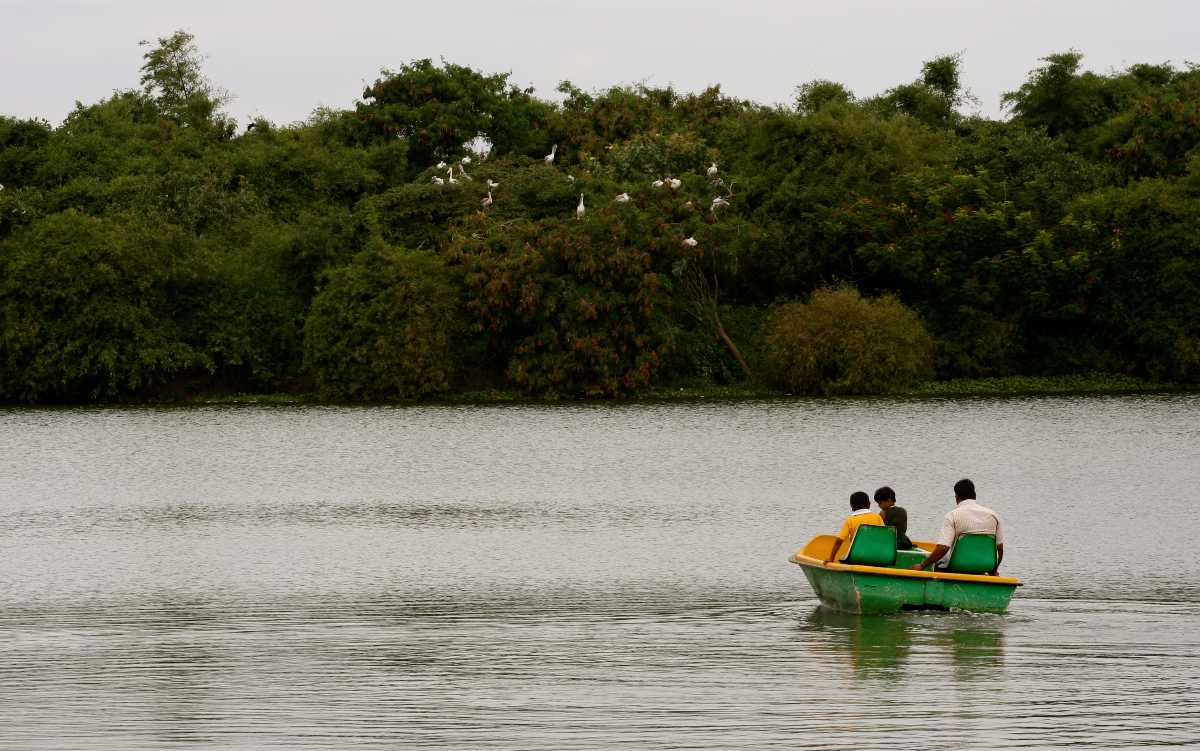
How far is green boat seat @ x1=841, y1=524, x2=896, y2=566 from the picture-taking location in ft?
52.4

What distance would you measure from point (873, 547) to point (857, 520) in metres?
0.32

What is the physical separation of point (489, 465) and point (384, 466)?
2231 millimetres

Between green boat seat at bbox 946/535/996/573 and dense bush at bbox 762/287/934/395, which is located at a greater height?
dense bush at bbox 762/287/934/395

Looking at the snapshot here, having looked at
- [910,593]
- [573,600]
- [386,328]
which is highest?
[386,328]

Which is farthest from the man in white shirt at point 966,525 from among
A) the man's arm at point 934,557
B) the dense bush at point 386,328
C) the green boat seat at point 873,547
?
the dense bush at point 386,328

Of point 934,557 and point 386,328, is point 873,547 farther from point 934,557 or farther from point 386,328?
point 386,328

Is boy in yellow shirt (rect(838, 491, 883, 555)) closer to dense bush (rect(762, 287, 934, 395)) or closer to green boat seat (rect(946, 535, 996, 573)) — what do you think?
green boat seat (rect(946, 535, 996, 573))

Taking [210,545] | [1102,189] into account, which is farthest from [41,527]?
[1102,189]

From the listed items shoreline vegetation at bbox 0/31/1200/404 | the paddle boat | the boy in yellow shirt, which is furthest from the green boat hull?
shoreline vegetation at bbox 0/31/1200/404

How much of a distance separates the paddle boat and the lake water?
220 millimetres

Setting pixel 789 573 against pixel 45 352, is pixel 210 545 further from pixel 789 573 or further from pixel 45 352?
pixel 45 352

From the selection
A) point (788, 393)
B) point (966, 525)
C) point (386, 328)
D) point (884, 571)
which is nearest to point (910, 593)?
point (884, 571)

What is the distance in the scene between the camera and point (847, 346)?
5300cm

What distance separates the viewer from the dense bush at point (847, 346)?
53125 millimetres
